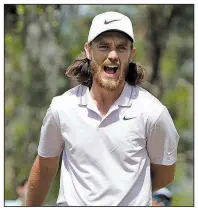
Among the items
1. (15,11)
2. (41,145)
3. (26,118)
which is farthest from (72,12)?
(41,145)

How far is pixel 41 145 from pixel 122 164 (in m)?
0.56

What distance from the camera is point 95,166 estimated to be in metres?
3.68

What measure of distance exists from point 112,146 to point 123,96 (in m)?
0.31

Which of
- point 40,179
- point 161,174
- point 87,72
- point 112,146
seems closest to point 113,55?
point 87,72

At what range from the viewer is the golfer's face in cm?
375

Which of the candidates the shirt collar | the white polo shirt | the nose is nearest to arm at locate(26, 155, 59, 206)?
the white polo shirt

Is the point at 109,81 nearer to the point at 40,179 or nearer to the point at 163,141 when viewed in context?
the point at 163,141

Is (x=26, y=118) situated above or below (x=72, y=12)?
below

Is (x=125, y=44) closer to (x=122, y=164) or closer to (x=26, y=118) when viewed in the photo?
(x=122, y=164)

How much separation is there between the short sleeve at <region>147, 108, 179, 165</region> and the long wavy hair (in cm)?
30

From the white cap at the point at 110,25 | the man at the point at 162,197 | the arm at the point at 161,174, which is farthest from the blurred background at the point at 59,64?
the white cap at the point at 110,25

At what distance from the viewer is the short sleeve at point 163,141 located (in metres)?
3.73

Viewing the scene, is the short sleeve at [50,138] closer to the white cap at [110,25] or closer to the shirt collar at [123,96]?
the shirt collar at [123,96]

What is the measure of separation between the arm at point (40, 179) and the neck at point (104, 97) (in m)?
0.46
